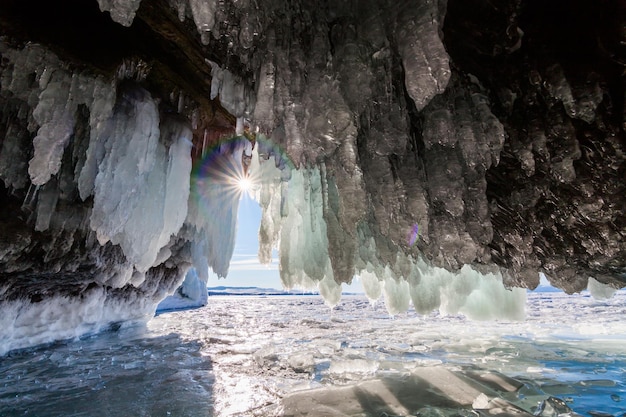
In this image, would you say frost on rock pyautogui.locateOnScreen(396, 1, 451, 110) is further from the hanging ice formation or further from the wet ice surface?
the wet ice surface

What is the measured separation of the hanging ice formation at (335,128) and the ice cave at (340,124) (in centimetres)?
2

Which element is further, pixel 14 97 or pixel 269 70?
pixel 14 97

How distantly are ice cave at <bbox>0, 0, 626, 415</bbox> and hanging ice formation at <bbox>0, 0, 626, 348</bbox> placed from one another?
0.05 feet

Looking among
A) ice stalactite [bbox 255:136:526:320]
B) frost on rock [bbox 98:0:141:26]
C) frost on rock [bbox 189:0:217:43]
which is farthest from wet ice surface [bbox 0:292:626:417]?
frost on rock [bbox 98:0:141:26]

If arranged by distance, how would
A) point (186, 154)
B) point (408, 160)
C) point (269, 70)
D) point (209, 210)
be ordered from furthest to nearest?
point (209, 210) < point (186, 154) < point (408, 160) < point (269, 70)

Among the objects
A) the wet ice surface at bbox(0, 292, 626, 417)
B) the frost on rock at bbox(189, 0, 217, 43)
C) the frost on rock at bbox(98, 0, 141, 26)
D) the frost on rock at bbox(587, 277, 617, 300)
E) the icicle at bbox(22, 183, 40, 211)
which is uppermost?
the frost on rock at bbox(98, 0, 141, 26)

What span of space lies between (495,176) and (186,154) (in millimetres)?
3855

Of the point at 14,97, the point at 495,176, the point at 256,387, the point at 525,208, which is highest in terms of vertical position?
the point at 14,97

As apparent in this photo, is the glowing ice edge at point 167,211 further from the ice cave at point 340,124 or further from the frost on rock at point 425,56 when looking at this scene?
the frost on rock at point 425,56

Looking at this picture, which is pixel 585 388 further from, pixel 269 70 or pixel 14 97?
pixel 14 97

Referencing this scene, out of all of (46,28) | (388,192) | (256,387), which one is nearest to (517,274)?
(388,192)

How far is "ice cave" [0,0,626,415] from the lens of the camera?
2131 mm

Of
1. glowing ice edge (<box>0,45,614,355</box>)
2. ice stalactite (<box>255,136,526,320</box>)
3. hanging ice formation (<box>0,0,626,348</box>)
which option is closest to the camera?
hanging ice formation (<box>0,0,626,348</box>)

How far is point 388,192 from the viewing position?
3166mm
